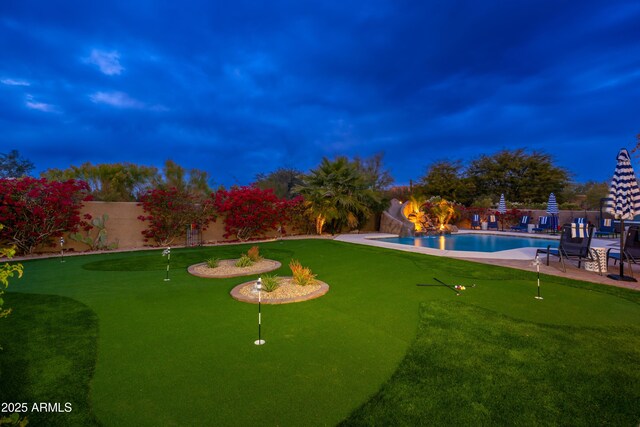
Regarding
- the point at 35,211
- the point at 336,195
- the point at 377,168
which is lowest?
the point at 35,211

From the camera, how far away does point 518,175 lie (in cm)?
3138

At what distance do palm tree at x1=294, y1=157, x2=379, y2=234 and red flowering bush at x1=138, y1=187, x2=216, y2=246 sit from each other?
5257mm

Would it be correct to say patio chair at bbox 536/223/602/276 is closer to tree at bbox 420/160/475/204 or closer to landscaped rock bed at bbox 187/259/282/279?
landscaped rock bed at bbox 187/259/282/279

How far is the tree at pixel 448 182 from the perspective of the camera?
3066 cm

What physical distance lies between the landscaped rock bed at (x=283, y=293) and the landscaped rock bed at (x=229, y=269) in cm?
94

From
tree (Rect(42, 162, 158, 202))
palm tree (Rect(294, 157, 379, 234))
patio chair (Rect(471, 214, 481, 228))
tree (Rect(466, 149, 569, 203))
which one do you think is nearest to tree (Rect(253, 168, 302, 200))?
tree (Rect(42, 162, 158, 202))

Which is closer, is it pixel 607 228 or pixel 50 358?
pixel 50 358

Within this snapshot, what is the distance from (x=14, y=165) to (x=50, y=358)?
27310 millimetres

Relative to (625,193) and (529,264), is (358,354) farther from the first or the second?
(625,193)

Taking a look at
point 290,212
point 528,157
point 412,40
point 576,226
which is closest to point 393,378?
point 576,226

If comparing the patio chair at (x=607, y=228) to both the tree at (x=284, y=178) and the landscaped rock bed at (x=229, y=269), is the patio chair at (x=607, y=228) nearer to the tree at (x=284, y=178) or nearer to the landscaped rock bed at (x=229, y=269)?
the landscaped rock bed at (x=229, y=269)

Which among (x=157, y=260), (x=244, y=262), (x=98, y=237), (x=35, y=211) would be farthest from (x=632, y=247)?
(x=35, y=211)

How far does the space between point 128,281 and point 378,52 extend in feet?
106

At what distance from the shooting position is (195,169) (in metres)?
21.7
